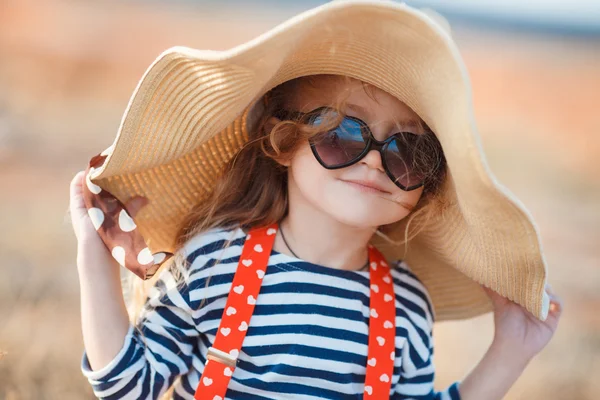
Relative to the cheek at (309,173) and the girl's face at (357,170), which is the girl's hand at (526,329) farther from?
the cheek at (309,173)

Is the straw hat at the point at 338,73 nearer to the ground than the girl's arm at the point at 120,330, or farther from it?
farther from it

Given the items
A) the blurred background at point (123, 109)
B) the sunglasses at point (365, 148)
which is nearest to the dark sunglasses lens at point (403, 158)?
the sunglasses at point (365, 148)

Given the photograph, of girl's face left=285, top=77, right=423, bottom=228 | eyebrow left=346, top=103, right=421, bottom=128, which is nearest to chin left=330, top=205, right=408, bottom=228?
girl's face left=285, top=77, right=423, bottom=228

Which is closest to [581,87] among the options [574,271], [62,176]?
[574,271]

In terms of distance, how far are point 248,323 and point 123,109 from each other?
359cm

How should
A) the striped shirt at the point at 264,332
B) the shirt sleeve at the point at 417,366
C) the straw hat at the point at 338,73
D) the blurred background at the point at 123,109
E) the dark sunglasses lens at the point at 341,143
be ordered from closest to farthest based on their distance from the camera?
1. the straw hat at the point at 338,73
2. the dark sunglasses lens at the point at 341,143
3. the striped shirt at the point at 264,332
4. the shirt sleeve at the point at 417,366
5. the blurred background at the point at 123,109

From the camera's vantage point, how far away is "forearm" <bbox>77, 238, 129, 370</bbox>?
1.62 m

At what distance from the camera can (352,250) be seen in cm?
186

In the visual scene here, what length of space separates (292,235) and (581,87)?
587cm

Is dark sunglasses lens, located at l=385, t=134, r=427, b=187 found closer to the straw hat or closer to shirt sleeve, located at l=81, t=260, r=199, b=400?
the straw hat

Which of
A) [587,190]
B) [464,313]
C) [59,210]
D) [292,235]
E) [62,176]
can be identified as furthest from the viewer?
[587,190]

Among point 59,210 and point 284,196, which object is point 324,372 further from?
point 59,210

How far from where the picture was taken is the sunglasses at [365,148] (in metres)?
1.59

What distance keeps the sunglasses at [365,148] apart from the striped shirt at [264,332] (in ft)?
1.04
